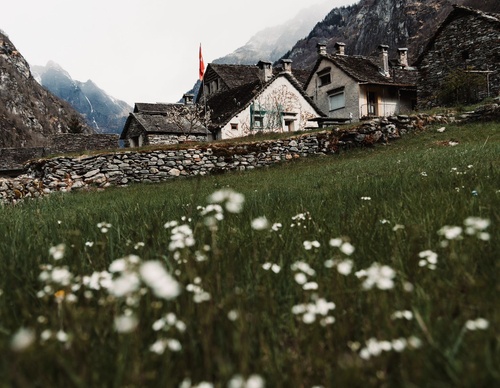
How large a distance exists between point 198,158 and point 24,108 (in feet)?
224

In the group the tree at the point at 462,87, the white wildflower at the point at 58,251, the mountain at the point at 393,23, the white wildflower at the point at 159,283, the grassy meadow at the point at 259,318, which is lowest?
the grassy meadow at the point at 259,318

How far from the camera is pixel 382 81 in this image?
37.0 meters

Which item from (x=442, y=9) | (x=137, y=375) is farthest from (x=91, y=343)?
(x=442, y=9)

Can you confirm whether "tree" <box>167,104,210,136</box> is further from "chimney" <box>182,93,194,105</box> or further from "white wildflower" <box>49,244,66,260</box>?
"white wildflower" <box>49,244,66,260</box>

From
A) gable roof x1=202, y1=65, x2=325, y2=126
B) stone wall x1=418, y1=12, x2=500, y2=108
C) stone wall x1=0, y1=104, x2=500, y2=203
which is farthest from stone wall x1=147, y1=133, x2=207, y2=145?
stone wall x1=418, y1=12, x2=500, y2=108

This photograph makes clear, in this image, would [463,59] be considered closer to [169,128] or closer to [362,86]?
[362,86]

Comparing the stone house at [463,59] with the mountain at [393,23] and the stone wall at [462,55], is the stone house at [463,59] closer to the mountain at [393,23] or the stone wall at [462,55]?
the stone wall at [462,55]

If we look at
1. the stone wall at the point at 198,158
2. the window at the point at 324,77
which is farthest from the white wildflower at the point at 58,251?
the window at the point at 324,77

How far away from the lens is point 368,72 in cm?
3800

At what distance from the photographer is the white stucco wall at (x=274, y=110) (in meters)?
35.8

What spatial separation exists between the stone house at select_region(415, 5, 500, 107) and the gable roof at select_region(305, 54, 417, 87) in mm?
6420

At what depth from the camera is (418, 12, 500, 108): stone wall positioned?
26.3m

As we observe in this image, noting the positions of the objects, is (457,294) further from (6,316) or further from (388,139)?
(388,139)

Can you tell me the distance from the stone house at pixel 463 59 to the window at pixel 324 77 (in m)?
10.9
